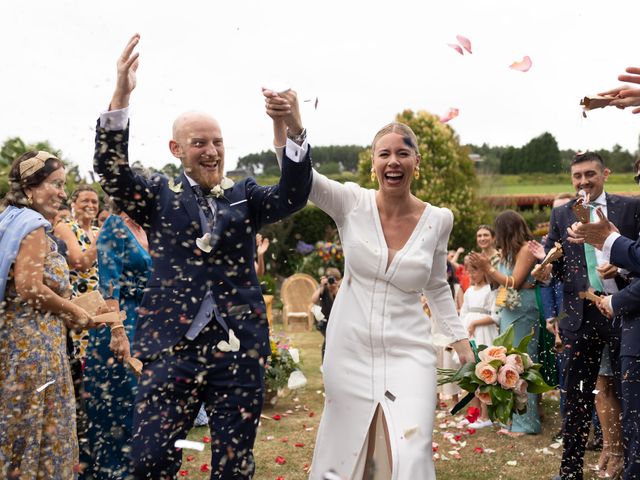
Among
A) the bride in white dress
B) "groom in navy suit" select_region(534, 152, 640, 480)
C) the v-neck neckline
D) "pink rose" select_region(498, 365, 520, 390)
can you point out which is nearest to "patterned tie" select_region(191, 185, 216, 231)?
the bride in white dress

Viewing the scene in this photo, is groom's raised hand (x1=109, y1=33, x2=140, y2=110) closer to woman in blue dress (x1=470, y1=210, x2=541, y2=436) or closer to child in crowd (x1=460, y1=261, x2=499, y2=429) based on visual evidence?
woman in blue dress (x1=470, y1=210, x2=541, y2=436)

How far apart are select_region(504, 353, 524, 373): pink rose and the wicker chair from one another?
12.8 meters

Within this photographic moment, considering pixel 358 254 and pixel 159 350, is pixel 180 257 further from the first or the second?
pixel 358 254

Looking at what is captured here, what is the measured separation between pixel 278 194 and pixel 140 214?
2.40ft

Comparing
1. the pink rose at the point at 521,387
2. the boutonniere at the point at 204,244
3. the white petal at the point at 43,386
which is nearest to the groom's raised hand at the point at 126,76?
the boutonniere at the point at 204,244

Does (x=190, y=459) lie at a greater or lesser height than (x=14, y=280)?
lesser

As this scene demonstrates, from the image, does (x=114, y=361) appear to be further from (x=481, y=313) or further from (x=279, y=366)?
(x=481, y=313)

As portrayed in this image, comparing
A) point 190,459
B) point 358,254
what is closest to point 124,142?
point 358,254

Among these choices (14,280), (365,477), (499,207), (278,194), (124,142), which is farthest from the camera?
(499,207)

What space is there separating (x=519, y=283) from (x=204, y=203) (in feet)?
15.2

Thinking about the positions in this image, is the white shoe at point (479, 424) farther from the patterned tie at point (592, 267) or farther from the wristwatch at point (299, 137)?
the wristwatch at point (299, 137)

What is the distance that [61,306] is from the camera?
4.81 m

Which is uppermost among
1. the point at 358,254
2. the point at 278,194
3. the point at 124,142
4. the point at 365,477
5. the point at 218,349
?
the point at 124,142

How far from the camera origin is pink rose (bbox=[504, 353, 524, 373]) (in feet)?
16.4
